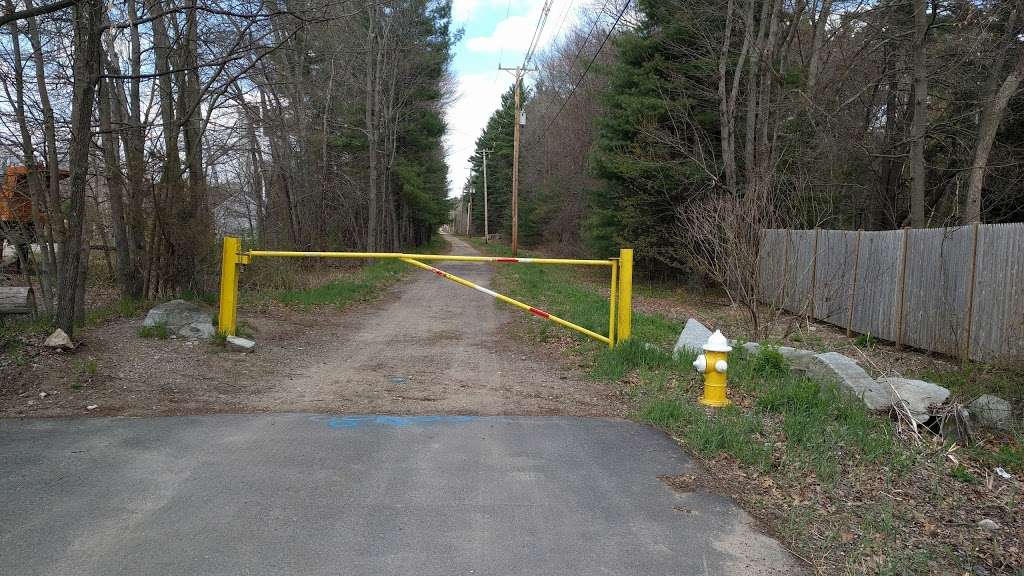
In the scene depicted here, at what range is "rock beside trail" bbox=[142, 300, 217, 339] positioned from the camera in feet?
28.9

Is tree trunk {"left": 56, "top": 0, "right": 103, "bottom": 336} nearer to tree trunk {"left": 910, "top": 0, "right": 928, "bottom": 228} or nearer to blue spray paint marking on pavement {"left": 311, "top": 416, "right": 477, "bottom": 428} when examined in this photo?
blue spray paint marking on pavement {"left": 311, "top": 416, "right": 477, "bottom": 428}

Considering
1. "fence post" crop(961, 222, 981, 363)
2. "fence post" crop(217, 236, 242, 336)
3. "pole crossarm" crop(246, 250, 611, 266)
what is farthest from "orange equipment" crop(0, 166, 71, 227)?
"fence post" crop(961, 222, 981, 363)

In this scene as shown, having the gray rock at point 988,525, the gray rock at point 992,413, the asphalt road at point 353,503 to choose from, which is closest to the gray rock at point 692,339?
the asphalt road at point 353,503

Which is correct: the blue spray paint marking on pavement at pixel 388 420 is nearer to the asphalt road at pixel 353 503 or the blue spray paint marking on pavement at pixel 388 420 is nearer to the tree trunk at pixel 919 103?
the asphalt road at pixel 353 503

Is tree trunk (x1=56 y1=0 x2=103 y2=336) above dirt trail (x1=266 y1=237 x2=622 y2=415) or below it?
above

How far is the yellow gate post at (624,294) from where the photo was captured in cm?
845

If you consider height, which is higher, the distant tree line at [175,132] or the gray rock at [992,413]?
the distant tree line at [175,132]

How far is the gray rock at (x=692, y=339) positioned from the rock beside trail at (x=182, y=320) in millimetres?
5973

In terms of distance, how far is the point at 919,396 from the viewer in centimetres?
612

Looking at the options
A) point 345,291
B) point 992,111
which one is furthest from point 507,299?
point 992,111

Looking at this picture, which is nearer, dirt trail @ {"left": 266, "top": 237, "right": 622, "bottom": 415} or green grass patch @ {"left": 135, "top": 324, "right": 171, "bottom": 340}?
dirt trail @ {"left": 266, "top": 237, "right": 622, "bottom": 415}

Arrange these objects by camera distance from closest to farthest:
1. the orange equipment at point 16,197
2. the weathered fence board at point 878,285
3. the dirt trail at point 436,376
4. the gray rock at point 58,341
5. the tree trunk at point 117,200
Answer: the dirt trail at point 436,376 < the gray rock at point 58,341 < the orange equipment at point 16,197 < the tree trunk at point 117,200 < the weathered fence board at point 878,285

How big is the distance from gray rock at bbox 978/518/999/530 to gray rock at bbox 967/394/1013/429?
1966mm

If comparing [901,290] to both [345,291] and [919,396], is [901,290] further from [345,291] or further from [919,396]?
[345,291]
